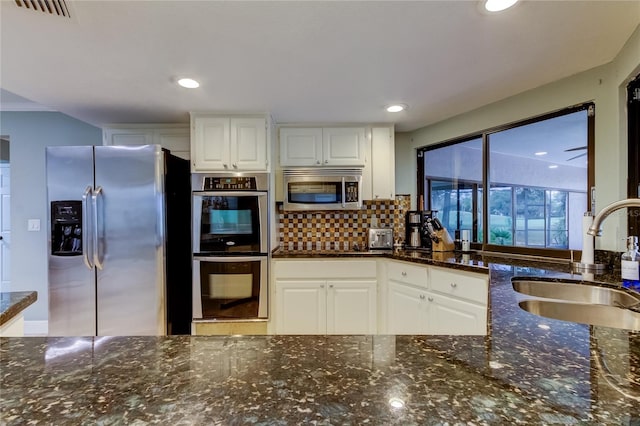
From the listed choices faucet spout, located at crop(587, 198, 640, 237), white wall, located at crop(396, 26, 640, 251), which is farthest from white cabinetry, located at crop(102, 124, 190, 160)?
faucet spout, located at crop(587, 198, 640, 237)

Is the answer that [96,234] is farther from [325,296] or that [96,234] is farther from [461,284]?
[461,284]

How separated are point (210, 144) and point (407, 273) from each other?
1984 millimetres

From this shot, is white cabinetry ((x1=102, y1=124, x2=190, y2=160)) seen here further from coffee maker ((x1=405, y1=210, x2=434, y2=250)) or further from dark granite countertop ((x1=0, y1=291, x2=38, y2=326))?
coffee maker ((x1=405, y1=210, x2=434, y2=250))

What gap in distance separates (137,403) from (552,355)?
2.73 feet

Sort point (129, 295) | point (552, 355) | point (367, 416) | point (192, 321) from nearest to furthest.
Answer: point (367, 416)
point (552, 355)
point (129, 295)
point (192, 321)

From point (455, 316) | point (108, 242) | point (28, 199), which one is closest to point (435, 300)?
point (455, 316)

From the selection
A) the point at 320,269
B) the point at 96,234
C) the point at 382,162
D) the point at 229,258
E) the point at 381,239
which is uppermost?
the point at 382,162

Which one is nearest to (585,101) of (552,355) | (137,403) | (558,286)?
(558,286)

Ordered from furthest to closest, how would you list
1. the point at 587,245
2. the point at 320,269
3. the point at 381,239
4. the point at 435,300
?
1. the point at 381,239
2. the point at 320,269
3. the point at 435,300
4. the point at 587,245

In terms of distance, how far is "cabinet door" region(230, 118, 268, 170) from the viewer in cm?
262

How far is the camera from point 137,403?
0.50 metres

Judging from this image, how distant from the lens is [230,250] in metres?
2.57

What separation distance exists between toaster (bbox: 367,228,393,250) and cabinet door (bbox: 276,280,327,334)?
680 millimetres

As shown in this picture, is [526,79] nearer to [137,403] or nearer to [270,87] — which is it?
[270,87]
